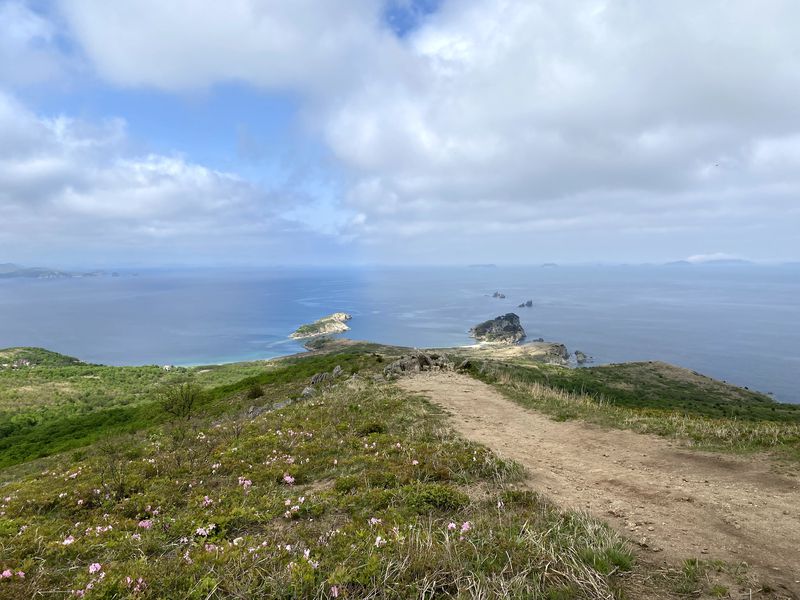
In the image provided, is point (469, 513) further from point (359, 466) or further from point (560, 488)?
point (359, 466)

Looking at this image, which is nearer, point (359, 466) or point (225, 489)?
point (225, 489)

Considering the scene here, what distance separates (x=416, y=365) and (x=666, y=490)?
24.9 meters

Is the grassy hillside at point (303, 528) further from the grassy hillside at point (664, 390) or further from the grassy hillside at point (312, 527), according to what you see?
the grassy hillside at point (664, 390)

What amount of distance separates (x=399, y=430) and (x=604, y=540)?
35.2 ft

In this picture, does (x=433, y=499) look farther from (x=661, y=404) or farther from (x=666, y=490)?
(x=661, y=404)

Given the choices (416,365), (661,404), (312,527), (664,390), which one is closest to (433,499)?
(312,527)

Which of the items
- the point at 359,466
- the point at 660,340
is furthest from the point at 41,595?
the point at 660,340

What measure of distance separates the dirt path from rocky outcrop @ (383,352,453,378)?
1501 centimetres

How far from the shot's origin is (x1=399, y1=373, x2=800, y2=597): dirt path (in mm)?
7219

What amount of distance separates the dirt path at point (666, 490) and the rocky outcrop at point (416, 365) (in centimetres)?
1501

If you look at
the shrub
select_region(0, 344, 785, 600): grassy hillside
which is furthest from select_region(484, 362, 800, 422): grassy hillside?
the shrub

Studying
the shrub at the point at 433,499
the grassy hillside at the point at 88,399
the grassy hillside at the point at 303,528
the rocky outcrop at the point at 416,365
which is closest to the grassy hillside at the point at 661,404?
the rocky outcrop at the point at 416,365

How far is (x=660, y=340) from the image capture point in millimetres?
181000

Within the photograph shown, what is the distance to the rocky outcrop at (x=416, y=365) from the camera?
33.6 m
